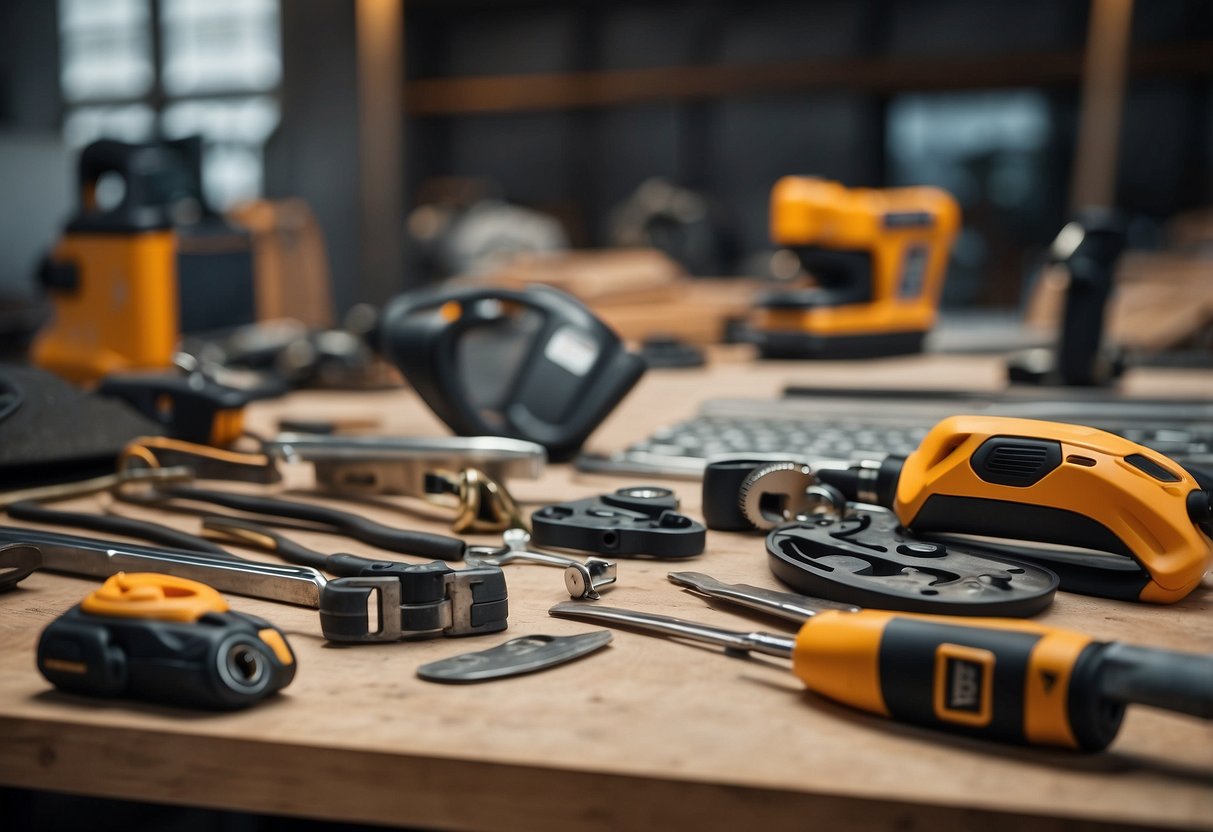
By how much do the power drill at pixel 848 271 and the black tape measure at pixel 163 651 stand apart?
5.60 feet

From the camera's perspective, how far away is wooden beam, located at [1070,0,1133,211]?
405 cm

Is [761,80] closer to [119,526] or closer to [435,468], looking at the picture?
[435,468]

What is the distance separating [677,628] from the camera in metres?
0.61

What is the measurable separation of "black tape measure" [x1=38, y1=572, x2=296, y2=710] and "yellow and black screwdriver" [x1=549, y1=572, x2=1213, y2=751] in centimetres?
25

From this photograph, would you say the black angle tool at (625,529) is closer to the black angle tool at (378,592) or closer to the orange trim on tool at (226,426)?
the black angle tool at (378,592)

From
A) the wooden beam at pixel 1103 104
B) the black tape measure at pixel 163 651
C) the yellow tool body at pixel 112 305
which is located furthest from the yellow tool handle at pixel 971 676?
the wooden beam at pixel 1103 104

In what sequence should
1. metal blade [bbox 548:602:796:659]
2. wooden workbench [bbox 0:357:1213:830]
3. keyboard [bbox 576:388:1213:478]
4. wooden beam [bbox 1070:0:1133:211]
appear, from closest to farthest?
wooden workbench [bbox 0:357:1213:830]
metal blade [bbox 548:602:796:659]
keyboard [bbox 576:388:1213:478]
wooden beam [bbox 1070:0:1133:211]

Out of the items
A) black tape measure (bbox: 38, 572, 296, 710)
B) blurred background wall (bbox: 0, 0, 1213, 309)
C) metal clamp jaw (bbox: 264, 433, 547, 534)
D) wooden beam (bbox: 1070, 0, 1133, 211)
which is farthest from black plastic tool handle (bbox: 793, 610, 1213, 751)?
blurred background wall (bbox: 0, 0, 1213, 309)

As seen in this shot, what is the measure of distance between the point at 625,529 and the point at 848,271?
59.2 inches

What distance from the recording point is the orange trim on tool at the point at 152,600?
523 millimetres

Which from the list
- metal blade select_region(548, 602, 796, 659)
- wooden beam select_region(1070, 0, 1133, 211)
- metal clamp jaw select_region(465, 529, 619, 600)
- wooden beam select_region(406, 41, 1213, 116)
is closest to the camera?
metal blade select_region(548, 602, 796, 659)

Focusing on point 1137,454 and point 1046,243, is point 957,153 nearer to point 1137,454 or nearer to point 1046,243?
point 1046,243

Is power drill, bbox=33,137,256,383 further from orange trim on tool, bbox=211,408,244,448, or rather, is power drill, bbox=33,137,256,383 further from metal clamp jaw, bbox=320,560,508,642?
metal clamp jaw, bbox=320,560,508,642

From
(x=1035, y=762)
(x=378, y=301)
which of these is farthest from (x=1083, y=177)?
(x=1035, y=762)
